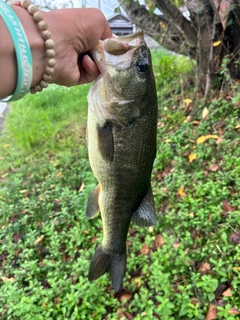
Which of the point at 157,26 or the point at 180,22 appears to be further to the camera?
the point at 157,26

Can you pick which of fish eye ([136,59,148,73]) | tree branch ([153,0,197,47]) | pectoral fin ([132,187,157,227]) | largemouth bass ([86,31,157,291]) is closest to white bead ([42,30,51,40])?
largemouth bass ([86,31,157,291])

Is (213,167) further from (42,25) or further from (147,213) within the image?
(42,25)

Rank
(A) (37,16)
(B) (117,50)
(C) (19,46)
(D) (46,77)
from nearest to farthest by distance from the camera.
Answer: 1. (C) (19,46)
2. (A) (37,16)
3. (D) (46,77)
4. (B) (117,50)

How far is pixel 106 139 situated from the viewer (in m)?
1.56

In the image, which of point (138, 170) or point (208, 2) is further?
point (208, 2)

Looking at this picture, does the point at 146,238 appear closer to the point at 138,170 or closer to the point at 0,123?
the point at 138,170

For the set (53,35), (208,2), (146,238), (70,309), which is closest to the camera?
(53,35)

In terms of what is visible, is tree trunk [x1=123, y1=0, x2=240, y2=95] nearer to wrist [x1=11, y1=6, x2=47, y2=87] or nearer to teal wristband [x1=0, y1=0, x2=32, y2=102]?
wrist [x1=11, y1=6, x2=47, y2=87]

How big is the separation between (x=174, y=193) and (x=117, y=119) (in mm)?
2166

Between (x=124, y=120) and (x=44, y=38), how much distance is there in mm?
513

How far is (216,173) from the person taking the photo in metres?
3.51

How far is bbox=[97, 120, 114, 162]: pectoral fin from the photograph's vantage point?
5.11ft

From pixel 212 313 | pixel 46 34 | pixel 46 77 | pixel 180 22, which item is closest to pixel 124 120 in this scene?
pixel 46 77


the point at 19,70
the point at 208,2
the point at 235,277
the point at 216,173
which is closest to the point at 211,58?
the point at 208,2
